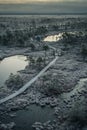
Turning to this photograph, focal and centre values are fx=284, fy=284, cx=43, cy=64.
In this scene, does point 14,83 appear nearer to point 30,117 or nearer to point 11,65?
point 30,117

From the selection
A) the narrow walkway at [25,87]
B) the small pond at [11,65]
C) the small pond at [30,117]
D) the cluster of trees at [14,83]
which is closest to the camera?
the small pond at [30,117]

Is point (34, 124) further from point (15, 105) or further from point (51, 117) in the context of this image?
point (15, 105)

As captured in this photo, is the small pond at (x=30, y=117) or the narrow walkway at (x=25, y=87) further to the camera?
the narrow walkway at (x=25, y=87)

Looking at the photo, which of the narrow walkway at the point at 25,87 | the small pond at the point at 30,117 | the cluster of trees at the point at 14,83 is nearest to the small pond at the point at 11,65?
the cluster of trees at the point at 14,83

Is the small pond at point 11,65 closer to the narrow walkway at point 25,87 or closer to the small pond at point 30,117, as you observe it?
the narrow walkway at point 25,87

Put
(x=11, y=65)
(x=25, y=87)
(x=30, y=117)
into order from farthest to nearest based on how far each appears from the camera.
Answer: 1. (x=11, y=65)
2. (x=25, y=87)
3. (x=30, y=117)

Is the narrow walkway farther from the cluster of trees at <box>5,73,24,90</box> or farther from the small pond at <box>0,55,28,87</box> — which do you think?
the small pond at <box>0,55,28,87</box>

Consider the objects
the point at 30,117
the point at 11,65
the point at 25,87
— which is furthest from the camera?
the point at 11,65

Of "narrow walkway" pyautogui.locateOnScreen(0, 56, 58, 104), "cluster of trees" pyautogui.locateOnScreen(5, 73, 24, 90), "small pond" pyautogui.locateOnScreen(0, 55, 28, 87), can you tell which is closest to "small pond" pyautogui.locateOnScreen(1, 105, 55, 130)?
"narrow walkway" pyautogui.locateOnScreen(0, 56, 58, 104)

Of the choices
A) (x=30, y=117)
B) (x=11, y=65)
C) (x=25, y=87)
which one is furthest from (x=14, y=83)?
(x=11, y=65)

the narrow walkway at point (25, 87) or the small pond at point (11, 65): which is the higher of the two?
the narrow walkway at point (25, 87)
